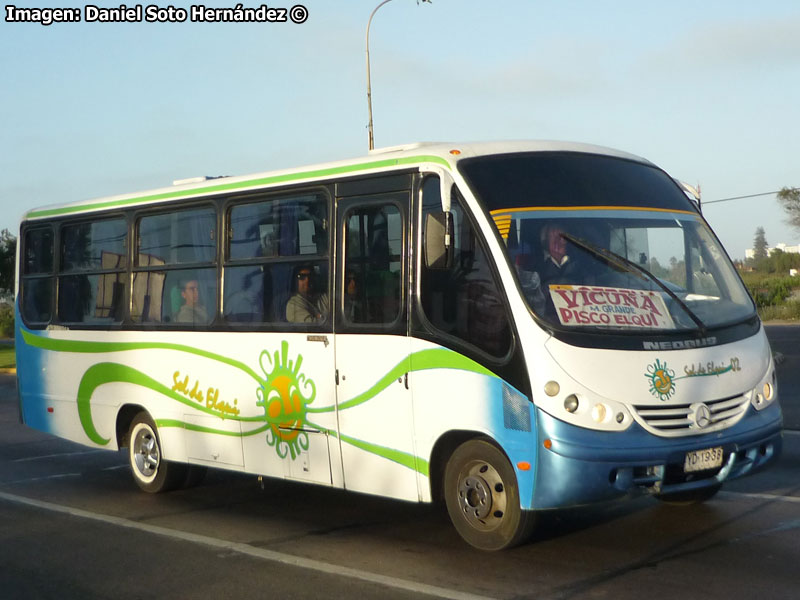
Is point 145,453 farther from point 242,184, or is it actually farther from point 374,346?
point 374,346

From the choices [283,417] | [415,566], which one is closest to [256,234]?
[283,417]

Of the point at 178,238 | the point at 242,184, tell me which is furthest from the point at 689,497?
the point at 178,238

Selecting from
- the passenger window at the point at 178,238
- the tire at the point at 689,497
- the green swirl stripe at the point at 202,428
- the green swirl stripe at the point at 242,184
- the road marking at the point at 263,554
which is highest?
the green swirl stripe at the point at 242,184

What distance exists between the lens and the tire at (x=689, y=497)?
347 inches

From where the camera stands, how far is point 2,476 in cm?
1241

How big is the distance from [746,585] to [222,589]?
3247 millimetres

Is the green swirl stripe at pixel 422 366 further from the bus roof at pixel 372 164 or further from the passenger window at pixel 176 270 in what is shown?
the passenger window at pixel 176 270

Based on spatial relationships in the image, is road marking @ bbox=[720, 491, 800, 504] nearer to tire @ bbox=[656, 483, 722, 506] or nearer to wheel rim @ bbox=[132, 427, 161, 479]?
tire @ bbox=[656, 483, 722, 506]

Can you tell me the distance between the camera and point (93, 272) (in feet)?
39.5

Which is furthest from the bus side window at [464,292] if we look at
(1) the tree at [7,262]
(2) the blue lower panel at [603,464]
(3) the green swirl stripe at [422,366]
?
(1) the tree at [7,262]

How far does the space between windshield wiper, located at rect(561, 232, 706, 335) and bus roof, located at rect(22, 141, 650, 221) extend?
920 millimetres

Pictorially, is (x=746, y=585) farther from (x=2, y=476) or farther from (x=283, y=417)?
(x=2, y=476)

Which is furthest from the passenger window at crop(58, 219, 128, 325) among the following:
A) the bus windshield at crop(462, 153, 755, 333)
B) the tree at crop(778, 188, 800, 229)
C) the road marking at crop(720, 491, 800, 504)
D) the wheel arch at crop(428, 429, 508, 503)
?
the tree at crop(778, 188, 800, 229)

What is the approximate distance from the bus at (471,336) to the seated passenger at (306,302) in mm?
25
